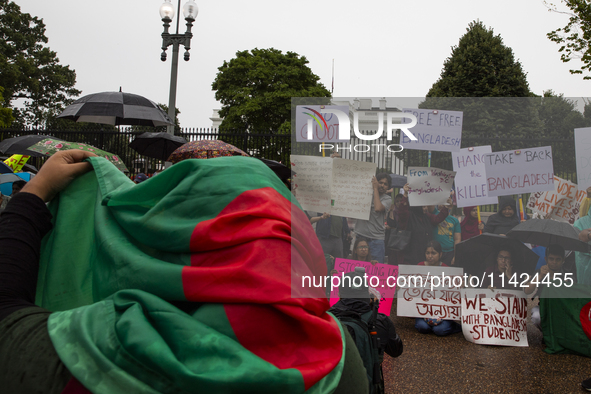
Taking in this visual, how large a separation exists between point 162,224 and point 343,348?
1.43ft

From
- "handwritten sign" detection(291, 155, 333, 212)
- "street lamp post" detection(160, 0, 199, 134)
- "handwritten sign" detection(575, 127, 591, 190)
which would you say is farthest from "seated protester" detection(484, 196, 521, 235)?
"street lamp post" detection(160, 0, 199, 134)

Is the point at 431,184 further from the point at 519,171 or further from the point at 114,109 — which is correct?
the point at 114,109

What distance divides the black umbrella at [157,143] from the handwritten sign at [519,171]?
24.8ft

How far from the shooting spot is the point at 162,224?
0.85 metres

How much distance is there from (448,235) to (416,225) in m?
0.24

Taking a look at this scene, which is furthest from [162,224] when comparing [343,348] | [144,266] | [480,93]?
[480,93]

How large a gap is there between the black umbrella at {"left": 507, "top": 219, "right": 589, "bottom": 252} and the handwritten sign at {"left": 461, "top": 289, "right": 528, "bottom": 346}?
225 cm

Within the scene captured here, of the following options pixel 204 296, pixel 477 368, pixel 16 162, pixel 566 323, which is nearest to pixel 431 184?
pixel 477 368

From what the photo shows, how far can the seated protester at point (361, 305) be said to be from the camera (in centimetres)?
300

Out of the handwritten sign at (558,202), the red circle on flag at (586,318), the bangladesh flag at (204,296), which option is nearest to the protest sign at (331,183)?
the handwritten sign at (558,202)

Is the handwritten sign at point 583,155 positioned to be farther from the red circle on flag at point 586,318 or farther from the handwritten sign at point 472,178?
the red circle on flag at point 586,318

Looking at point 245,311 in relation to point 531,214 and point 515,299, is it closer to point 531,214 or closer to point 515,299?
point 531,214

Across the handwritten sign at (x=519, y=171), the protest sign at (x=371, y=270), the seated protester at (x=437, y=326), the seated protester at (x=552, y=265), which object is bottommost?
the seated protester at (x=437, y=326)

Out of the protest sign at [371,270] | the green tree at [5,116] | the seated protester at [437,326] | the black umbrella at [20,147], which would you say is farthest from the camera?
the green tree at [5,116]
